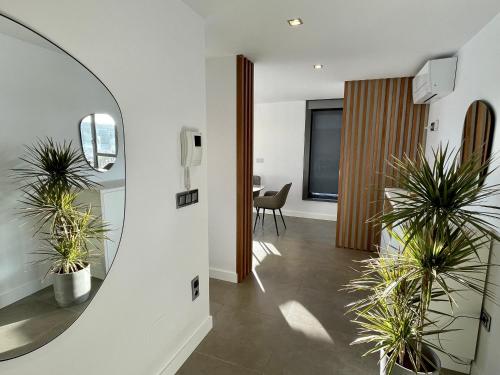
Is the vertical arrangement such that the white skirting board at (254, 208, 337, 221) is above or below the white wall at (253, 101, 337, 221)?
below

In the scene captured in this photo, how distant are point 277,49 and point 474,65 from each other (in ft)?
5.53

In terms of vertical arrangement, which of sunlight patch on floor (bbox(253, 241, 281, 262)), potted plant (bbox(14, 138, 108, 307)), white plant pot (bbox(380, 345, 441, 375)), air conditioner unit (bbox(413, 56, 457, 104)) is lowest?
sunlight patch on floor (bbox(253, 241, 281, 262))

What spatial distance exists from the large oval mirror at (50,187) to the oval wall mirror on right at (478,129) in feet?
7.28

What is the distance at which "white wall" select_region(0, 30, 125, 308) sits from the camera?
90 centimetres

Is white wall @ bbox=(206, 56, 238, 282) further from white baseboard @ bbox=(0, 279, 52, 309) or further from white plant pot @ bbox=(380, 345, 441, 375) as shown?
white baseboard @ bbox=(0, 279, 52, 309)

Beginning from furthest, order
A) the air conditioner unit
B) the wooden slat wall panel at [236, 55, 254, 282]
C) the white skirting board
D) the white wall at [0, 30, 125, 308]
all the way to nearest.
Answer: the white skirting board < the wooden slat wall panel at [236, 55, 254, 282] < the air conditioner unit < the white wall at [0, 30, 125, 308]

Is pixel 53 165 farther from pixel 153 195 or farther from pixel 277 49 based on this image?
pixel 277 49

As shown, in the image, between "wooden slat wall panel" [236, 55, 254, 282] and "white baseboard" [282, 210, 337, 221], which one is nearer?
"wooden slat wall panel" [236, 55, 254, 282]

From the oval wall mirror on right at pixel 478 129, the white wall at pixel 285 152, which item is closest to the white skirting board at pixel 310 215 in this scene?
the white wall at pixel 285 152

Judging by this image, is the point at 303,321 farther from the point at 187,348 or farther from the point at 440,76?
the point at 440,76

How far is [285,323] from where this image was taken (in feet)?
7.96

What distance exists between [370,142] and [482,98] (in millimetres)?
1862

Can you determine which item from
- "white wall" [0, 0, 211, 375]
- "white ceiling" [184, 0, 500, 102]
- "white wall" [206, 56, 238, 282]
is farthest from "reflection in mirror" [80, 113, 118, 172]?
"white wall" [206, 56, 238, 282]

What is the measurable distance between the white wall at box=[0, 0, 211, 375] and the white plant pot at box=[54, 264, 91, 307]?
0.29 ft
